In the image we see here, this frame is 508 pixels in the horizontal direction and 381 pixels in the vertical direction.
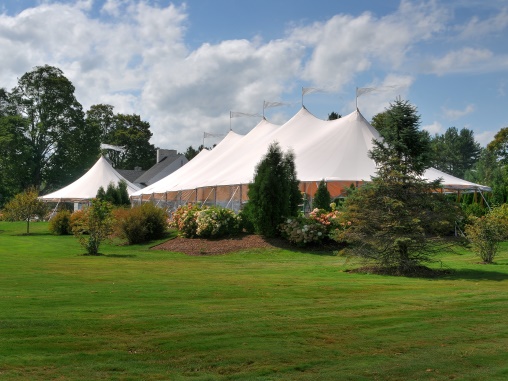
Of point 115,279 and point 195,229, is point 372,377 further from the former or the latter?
point 195,229

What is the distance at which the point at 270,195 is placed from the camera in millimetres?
23062

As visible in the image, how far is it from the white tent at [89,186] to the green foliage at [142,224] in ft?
68.5

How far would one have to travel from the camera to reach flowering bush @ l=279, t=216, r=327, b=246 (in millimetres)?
21312

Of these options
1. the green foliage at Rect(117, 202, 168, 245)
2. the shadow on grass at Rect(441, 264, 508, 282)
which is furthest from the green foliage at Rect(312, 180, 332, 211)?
the shadow on grass at Rect(441, 264, 508, 282)

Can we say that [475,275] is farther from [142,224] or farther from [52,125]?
[52,125]

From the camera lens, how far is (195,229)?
→ 2561 cm

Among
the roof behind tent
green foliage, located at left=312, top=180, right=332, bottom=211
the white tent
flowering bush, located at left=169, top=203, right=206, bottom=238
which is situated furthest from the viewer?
the white tent

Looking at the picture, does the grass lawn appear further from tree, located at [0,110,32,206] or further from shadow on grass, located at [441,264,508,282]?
tree, located at [0,110,32,206]

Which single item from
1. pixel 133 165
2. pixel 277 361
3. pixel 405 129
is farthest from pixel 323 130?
pixel 133 165

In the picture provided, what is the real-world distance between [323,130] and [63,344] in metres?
27.5

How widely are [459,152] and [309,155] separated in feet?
247

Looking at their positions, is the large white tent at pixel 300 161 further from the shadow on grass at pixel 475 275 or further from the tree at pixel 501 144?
the tree at pixel 501 144

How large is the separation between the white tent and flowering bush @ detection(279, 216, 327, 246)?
93.3ft

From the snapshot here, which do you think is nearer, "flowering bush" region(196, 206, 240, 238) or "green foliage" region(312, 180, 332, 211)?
"flowering bush" region(196, 206, 240, 238)
